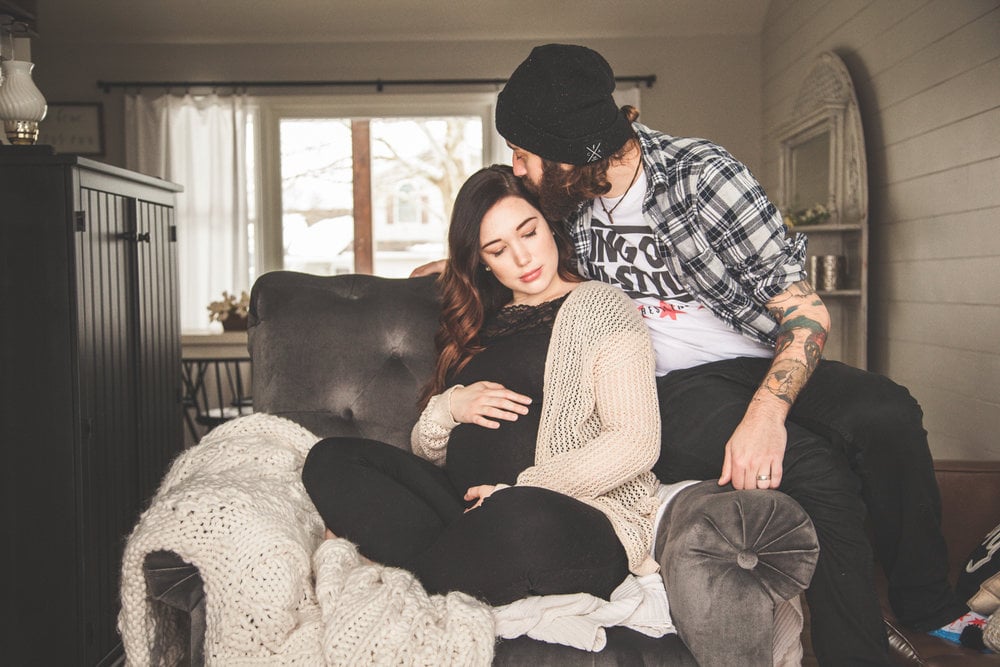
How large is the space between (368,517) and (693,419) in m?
0.68

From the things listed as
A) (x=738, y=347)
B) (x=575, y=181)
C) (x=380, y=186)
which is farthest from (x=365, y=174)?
(x=738, y=347)

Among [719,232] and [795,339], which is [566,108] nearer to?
[719,232]

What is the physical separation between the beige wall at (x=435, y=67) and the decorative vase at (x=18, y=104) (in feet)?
10.6

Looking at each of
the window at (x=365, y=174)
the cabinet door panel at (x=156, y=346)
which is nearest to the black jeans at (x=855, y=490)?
the cabinet door panel at (x=156, y=346)

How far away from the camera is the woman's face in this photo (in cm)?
189

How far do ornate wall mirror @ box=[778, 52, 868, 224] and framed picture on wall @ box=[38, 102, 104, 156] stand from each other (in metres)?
4.20

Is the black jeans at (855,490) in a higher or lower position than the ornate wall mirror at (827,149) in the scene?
lower

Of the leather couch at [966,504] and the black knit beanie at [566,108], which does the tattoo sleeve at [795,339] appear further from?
the leather couch at [966,504]

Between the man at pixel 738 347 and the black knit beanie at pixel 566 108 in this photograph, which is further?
the black knit beanie at pixel 566 108

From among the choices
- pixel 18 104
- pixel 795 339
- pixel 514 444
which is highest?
pixel 18 104

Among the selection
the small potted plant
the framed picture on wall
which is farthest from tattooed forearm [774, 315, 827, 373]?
the framed picture on wall

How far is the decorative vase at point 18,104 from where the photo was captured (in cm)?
224

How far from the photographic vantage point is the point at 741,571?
138cm

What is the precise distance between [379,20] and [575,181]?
152 inches
